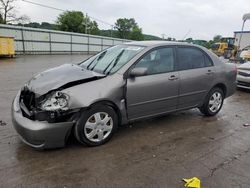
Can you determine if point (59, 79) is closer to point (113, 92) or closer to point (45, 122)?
point (45, 122)

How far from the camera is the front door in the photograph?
3.41m

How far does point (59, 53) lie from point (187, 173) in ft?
70.8

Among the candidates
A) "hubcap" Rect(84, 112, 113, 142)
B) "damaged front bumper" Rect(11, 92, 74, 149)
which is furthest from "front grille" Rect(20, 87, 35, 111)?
"hubcap" Rect(84, 112, 113, 142)

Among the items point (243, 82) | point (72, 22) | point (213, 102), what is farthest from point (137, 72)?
point (72, 22)

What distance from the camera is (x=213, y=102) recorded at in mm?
4668

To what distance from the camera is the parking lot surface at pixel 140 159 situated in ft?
8.06

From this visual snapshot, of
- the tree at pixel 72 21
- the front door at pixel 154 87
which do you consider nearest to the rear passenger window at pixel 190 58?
the front door at pixel 154 87

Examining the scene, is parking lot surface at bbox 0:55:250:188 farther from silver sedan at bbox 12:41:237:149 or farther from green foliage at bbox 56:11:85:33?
green foliage at bbox 56:11:85:33

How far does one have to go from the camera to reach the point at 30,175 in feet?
8.14

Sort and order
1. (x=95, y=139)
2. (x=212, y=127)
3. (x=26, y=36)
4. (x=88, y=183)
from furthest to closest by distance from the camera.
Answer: (x=26, y=36), (x=212, y=127), (x=95, y=139), (x=88, y=183)

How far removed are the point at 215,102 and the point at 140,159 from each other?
2643mm

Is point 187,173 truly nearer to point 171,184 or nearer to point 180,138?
point 171,184

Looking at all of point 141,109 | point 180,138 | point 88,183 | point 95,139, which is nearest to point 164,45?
point 141,109

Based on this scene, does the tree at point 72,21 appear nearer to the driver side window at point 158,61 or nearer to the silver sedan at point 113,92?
the silver sedan at point 113,92
